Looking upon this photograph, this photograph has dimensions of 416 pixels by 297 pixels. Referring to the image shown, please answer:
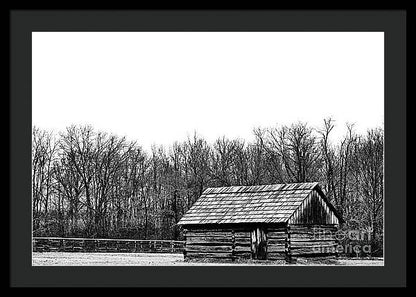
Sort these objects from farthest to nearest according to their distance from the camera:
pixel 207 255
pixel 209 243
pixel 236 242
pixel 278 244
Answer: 1. pixel 209 243
2. pixel 207 255
3. pixel 236 242
4. pixel 278 244

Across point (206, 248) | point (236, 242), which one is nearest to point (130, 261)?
point (206, 248)

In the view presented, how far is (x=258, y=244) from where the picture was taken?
25.9 m

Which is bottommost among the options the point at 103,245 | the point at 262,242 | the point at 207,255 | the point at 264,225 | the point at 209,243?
the point at 103,245

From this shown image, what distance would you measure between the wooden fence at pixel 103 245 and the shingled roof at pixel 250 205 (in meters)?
7.48

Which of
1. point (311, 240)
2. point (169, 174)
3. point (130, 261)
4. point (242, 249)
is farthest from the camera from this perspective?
point (169, 174)

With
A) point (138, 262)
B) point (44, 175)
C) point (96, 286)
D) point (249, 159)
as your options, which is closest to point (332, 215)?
point (138, 262)

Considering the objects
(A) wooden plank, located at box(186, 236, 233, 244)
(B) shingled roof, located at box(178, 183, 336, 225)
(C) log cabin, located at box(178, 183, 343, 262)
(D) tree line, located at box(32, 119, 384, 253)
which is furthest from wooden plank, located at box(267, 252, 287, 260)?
(D) tree line, located at box(32, 119, 384, 253)

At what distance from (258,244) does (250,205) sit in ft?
4.58

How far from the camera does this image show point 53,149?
39156 mm

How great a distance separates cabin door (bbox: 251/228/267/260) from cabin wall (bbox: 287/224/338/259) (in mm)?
787

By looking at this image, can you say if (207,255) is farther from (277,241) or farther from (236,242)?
(277,241)

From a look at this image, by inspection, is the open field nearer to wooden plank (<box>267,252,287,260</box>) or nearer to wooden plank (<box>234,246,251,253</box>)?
wooden plank (<box>267,252,287,260</box>)

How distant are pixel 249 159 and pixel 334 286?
24003 mm
